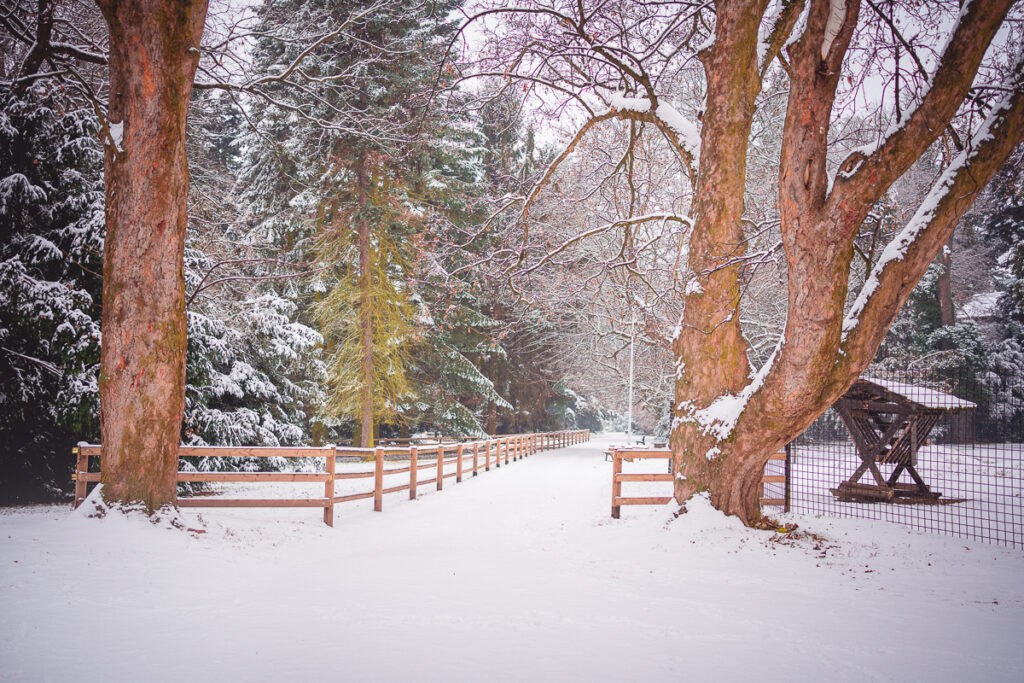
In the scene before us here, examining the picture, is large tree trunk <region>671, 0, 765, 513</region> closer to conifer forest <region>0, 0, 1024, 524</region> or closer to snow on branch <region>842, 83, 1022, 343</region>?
conifer forest <region>0, 0, 1024, 524</region>

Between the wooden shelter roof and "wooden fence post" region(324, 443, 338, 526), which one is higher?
the wooden shelter roof

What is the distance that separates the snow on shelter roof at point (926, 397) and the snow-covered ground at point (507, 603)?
309 centimetres

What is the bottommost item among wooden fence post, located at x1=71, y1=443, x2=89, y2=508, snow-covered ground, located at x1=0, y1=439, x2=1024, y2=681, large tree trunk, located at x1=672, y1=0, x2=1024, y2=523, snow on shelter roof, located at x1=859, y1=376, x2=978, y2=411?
snow-covered ground, located at x1=0, y1=439, x2=1024, y2=681

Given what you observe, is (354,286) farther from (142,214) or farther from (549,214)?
(142,214)

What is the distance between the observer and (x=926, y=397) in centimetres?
953

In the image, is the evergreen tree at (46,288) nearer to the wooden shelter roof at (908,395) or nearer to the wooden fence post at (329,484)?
the wooden fence post at (329,484)

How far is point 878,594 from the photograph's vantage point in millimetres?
4703

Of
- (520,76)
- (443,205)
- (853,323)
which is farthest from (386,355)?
(853,323)

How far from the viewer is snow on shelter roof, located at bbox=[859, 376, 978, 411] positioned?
30.6 ft

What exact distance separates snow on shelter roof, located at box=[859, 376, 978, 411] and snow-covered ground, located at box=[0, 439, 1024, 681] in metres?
3.09

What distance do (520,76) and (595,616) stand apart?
6.71 meters

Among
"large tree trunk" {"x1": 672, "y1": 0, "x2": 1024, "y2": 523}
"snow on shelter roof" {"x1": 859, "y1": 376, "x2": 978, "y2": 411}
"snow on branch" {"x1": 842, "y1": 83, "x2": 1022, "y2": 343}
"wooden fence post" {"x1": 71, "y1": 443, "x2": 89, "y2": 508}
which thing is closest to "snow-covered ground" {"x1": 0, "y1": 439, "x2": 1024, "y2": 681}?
"large tree trunk" {"x1": 672, "y1": 0, "x2": 1024, "y2": 523}

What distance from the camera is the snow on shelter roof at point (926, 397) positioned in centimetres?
931

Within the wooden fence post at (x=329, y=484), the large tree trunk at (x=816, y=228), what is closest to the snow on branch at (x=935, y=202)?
the large tree trunk at (x=816, y=228)
